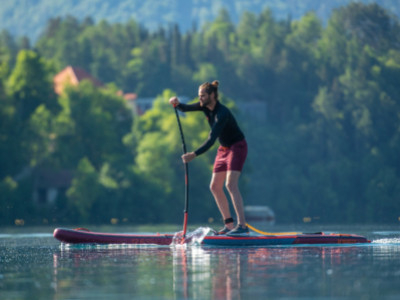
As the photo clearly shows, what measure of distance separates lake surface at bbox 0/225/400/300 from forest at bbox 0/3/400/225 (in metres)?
32.6

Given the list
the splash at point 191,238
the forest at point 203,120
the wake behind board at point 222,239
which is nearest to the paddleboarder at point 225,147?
the wake behind board at point 222,239

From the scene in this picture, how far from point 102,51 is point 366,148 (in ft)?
149

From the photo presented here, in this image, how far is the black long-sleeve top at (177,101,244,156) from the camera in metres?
17.4

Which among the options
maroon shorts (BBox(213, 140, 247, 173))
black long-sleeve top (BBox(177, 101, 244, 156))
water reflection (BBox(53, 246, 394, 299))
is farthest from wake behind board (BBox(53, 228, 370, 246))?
black long-sleeve top (BBox(177, 101, 244, 156))

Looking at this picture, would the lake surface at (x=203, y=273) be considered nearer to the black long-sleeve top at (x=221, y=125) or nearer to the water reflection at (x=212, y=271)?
the water reflection at (x=212, y=271)

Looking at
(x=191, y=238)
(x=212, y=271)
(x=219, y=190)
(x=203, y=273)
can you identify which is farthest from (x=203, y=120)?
(x=203, y=273)

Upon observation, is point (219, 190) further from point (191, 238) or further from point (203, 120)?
point (203, 120)

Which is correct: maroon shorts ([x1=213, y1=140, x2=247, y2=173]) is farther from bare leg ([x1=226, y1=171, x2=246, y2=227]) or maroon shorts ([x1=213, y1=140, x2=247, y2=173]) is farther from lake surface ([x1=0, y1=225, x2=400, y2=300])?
lake surface ([x1=0, y1=225, x2=400, y2=300])

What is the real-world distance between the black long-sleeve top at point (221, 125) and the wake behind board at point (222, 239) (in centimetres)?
A: 160

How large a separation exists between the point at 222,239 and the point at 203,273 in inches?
195

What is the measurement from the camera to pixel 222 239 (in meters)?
17.4

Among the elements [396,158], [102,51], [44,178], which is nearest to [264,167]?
[396,158]

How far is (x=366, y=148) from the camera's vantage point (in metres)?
97.1

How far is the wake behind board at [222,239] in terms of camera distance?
57.4ft
